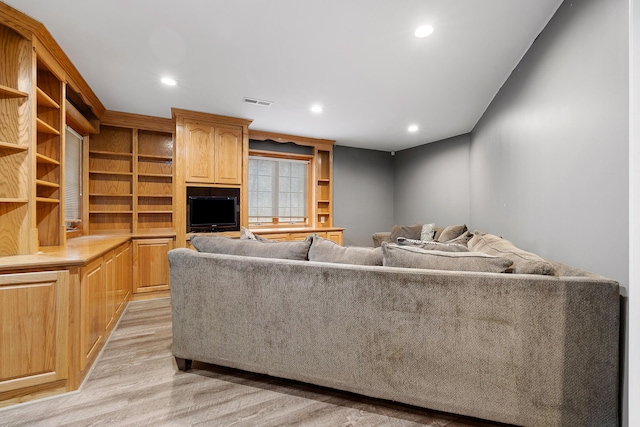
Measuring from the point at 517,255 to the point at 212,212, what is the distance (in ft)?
12.1

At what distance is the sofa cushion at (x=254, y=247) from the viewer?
78.5 inches

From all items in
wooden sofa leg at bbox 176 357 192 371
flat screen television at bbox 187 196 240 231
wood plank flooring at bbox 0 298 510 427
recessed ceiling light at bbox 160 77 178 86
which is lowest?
wood plank flooring at bbox 0 298 510 427

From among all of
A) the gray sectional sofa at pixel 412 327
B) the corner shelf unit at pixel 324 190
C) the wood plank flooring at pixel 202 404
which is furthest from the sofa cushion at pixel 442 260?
the corner shelf unit at pixel 324 190

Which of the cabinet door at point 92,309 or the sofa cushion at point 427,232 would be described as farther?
the sofa cushion at point 427,232

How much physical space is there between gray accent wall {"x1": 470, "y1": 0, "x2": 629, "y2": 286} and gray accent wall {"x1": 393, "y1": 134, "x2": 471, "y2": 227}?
2.08 metres

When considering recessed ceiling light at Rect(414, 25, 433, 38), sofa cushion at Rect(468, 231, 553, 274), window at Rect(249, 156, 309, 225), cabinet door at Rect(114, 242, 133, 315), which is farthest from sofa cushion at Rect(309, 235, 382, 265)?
window at Rect(249, 156, 309, 225)

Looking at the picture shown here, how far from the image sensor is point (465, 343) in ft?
4.93

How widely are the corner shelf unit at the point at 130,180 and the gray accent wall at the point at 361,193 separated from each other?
3.09 meters

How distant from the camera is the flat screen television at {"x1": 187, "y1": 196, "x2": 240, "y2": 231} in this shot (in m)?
4.07

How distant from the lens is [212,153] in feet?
13.5

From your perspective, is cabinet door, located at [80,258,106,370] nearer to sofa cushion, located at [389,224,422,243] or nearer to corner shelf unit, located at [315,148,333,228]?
corner shelf unit, located at [315,148,333,228]

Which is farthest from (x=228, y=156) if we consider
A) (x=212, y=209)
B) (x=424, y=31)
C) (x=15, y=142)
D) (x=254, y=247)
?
(x=424, y=31)

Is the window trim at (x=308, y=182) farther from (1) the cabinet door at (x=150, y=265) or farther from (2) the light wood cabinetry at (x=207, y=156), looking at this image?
(1) the cabinet door at (x=150, y=265)
